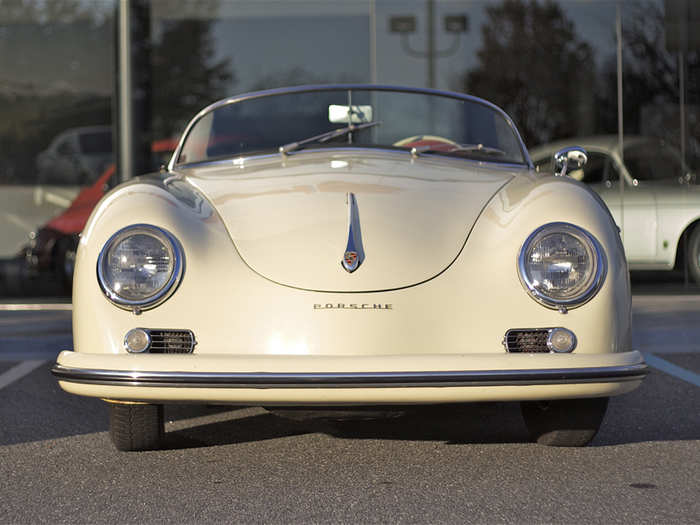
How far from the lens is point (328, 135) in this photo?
466 cm

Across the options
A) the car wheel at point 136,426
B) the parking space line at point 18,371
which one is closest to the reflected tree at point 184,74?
the parking space line at point 18,371

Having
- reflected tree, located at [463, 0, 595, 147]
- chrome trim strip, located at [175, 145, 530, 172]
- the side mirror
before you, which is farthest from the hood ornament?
reflected tree, located at [463, 0, 595, 147]

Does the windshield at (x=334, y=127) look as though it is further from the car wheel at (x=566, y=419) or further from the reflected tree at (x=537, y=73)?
the reflected tree at (x=537, y=73)

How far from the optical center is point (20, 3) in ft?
33.7

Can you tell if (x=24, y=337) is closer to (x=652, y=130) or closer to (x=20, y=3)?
(x=20, y=3)

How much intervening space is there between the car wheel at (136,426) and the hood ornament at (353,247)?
0.93 metres

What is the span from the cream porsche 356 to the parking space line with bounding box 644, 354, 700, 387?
1917 mm

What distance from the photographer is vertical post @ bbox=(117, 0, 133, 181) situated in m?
10.1

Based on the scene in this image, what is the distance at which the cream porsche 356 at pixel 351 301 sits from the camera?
3.14 metres

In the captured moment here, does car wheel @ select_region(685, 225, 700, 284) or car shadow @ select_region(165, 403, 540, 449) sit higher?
car wheel @ select_region(685, 225, 700, 284)

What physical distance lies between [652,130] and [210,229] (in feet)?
24.3

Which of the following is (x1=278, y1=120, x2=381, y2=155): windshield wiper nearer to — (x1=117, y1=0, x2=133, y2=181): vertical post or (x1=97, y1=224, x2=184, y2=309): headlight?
(x1=97, y1=224, x2=184, y2=309): headlight

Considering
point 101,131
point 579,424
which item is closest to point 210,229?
point 579,424

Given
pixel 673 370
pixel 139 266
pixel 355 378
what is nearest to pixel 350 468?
pixel 355 378
